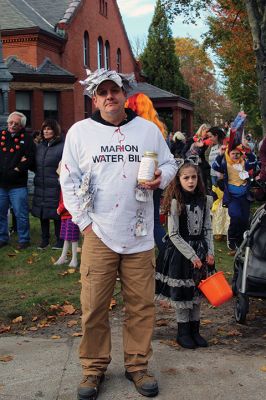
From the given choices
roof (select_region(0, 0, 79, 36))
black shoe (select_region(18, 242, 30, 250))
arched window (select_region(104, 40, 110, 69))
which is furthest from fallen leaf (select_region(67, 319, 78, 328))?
arched window (select_region(104, 40, 110, 69))

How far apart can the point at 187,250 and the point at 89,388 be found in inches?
54.8

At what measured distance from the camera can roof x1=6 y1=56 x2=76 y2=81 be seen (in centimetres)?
2201

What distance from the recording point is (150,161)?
329cm

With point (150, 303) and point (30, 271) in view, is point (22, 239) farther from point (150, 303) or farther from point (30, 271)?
point (150, 303)

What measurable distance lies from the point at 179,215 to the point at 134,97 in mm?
1997

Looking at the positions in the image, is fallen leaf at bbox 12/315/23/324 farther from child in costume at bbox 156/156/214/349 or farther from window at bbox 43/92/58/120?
window at bbox 43/92/58/120

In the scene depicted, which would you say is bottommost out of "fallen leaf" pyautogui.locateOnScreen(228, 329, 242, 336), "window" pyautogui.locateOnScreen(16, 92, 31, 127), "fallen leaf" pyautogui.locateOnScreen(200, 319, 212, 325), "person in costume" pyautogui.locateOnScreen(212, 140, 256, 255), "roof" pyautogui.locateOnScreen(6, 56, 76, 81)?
"fallen leaf" pyautogui.locateOnScreen(200, 319, 212, 325)

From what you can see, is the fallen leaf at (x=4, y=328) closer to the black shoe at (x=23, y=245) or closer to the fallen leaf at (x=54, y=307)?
the fallen leaf at (x=54, y=307)

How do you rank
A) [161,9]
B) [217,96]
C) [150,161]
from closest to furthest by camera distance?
[150,161] → [161,9] → [217,96]

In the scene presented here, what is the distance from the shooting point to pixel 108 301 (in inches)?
139

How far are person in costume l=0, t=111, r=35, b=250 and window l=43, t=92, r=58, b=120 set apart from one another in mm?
16231

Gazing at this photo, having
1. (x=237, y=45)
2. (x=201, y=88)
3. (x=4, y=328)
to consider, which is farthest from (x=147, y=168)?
(x=201, y=88)

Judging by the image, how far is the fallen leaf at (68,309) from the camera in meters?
5.33

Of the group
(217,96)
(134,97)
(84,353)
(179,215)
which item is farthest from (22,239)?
(217,96)
